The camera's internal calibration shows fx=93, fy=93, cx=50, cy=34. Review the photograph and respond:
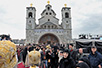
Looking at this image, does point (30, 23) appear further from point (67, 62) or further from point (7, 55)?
point (7, 55)

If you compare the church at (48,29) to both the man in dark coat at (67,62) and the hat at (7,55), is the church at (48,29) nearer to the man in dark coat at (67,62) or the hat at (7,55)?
the man in dark coat at (67,62)

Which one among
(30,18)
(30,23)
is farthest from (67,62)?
(30,18)

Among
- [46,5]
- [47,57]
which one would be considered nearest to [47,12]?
[46,5]

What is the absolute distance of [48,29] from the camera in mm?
31984

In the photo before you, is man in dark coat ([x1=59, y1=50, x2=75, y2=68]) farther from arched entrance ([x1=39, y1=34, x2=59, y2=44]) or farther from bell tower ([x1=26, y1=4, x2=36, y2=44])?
Result: arched entrance ([x1=39, y1=34, x2=59, y2=44])

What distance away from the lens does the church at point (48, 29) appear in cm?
3133

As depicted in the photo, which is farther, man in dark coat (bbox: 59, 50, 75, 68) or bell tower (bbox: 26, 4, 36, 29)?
bell tower (bbox: 26, 4, 36, 29)

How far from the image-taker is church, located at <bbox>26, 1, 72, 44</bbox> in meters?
31.3

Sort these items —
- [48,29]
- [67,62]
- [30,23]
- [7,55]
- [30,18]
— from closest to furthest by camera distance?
[7,55], [67,62], [48,29], [30,23], [30,18]

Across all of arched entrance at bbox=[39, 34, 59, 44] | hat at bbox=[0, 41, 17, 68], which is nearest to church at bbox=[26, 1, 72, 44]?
arched entrance at bbox=[39, 34, 59, 44]

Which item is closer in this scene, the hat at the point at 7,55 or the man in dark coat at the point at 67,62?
the hat at the point at 7,55

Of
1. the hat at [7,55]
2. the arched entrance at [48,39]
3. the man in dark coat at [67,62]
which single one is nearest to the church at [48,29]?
the arched entrance at [48,39]

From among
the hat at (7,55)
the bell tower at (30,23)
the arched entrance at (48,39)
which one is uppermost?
the bell tower at (30,23)

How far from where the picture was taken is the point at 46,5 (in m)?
36.0
